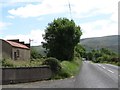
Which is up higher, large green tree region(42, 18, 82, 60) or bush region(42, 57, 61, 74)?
large green tree region(42, 18, 82, 60)

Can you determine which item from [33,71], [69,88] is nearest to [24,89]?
[69,88]

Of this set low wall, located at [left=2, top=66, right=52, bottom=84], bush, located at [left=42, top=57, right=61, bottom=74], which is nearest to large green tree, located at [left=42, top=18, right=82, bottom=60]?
bush, located at [left=42, top=57, right=61, bottom=74]

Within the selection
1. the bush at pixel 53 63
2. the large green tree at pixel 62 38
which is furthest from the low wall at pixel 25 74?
the large green tree at pixel 62 38

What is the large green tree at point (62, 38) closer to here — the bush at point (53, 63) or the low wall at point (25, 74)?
the bush at point (53, 63)

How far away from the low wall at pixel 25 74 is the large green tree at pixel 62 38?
22.7m

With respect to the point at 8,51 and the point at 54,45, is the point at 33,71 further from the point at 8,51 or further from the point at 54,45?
the point at 8,51

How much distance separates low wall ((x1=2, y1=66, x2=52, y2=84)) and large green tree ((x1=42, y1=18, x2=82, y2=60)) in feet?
74.5

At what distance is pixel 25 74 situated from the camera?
21.2 m

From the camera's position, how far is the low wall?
19.9 meters

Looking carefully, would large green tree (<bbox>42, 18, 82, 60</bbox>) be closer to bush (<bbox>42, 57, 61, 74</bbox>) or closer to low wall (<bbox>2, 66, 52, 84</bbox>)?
bush (<bbox>42, 57, 61, 74</bbox>)

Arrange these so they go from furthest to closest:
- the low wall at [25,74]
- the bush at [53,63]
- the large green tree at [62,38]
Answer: the large green tree at [62,38] → the bush at [53,63] → the low wall at [25,74]

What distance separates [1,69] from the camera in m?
19.6

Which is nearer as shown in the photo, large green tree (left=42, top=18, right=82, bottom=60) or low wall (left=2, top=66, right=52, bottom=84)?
low wall (left=2, top=66, right=52, bottom=84)

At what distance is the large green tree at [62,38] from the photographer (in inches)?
1829
